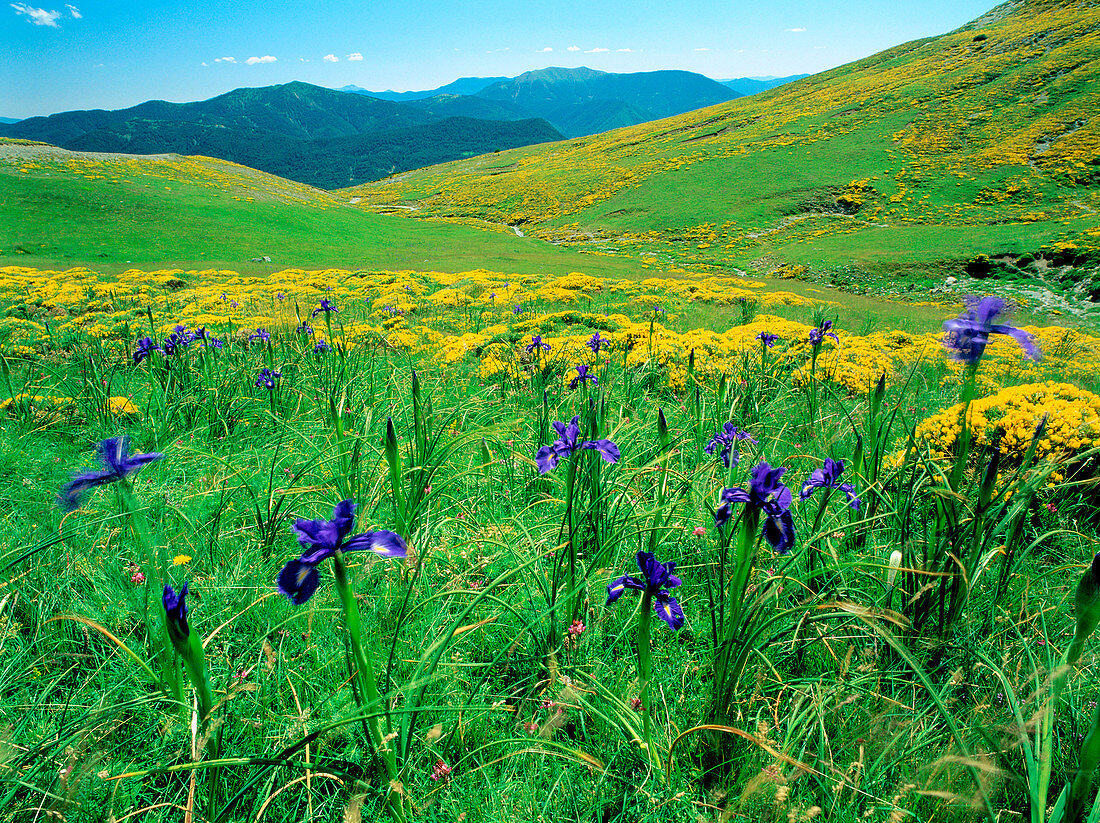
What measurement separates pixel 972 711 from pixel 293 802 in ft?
6.66

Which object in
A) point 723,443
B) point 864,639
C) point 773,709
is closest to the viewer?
point 773,709

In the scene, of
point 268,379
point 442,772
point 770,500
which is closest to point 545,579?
point 442,772

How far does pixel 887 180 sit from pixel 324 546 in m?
47.8

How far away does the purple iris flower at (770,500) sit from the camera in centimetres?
129

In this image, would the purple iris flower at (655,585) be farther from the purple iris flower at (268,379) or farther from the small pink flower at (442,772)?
the purple iris flower at (268,379)

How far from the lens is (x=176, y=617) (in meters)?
1.10

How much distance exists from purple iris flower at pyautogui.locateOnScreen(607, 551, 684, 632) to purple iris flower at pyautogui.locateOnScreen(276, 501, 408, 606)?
640 millimetres

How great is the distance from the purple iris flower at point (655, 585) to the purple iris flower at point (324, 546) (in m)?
0.64

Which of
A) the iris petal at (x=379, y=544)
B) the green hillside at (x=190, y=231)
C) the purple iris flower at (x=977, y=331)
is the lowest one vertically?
the iris petal at (x=379, y=544)

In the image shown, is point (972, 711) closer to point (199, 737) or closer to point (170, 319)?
point (199, 737)

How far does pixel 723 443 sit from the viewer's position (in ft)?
7.73

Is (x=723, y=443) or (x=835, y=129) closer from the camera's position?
(x=723, y=443)

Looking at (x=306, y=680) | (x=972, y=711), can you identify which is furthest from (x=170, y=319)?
(x=972, y=711)

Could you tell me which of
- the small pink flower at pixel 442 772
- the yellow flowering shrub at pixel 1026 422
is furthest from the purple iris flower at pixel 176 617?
the yellow flowering shrub at pixel 1026 422
